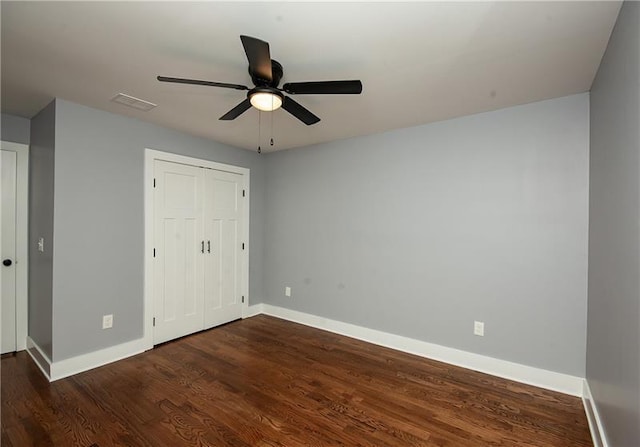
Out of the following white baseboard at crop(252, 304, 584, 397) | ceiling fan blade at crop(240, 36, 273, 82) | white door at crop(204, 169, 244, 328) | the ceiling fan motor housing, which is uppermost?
the ceiling fan motor housing

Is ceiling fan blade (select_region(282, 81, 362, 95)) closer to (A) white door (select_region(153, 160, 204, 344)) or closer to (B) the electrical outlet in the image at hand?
(A) white door (select_region(153, 160, 204, 344))

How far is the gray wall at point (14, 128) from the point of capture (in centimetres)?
292

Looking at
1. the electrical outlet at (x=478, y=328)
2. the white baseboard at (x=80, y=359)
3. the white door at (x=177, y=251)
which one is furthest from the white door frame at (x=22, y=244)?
the electrical outlet at (x=478, y=328)

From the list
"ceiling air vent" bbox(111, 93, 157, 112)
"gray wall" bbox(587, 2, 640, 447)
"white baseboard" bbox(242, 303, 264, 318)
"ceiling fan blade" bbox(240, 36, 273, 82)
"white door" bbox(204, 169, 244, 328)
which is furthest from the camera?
"white baseboard" bbox(242, 303, 264, 318)

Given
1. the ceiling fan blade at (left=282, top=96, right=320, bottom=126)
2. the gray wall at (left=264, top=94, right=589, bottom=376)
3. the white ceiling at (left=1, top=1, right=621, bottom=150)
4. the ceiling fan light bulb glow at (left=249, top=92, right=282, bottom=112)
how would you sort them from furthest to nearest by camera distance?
the gray wall at (left=264, top=94, right=589, bottom=376) < the ceiling fan blade at (left=282, top=96, right=320, bottom=126) < the ceiling fan light bulb glow at (left=249, top=92, right=282, bottom=112) < the white ceiling at (left=1, top=1, right=621, bottom=150)

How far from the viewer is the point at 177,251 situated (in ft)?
11.4

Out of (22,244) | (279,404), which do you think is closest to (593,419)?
(279,404)

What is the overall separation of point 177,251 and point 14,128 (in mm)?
1924

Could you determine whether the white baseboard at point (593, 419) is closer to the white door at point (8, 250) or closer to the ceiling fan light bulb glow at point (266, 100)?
the ceiling fan light bulb glow at point (266, 100)

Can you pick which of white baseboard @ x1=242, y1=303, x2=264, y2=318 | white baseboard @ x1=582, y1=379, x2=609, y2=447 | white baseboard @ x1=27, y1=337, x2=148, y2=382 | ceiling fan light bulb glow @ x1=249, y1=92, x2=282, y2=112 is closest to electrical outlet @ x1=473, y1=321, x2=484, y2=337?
white baseboard @ x1=582, y1=379, x2=609, y2=447

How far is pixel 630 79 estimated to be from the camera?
4.43 ft

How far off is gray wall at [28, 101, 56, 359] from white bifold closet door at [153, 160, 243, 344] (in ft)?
2.81

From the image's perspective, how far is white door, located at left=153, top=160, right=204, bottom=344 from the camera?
3295 millimetres

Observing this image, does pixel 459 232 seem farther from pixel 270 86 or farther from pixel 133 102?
pixel 133 102
